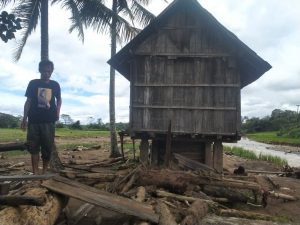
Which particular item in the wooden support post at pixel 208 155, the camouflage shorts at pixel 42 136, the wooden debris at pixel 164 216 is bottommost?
the wooden debris at pixel 164 216

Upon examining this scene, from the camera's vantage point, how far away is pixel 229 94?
44.4 feet

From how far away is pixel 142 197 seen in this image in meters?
8.06

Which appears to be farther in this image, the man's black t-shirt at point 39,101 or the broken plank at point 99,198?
the man's black t-shirt at point 39,101

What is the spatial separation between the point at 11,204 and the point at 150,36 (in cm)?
938

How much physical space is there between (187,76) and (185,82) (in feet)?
0.65

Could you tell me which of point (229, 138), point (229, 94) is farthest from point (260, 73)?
point (229, 138)

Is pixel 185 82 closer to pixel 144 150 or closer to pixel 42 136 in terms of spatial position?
pixel 144 150

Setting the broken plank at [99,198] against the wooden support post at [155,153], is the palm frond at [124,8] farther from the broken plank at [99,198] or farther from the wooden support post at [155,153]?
the broken plank at [99,198]

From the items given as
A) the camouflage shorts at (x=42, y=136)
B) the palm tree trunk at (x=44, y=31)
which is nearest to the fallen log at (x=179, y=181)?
the camouflage shorts at (x=42, y=136)

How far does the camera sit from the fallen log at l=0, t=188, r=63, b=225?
523 cm

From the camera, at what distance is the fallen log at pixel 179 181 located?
9602mm

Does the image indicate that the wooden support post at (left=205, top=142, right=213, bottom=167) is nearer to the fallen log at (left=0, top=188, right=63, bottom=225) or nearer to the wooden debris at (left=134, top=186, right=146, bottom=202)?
the wooden debris at (left=134, top=186, right=146, bottom=202)

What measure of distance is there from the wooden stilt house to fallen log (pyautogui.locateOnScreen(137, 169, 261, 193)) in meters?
3.49

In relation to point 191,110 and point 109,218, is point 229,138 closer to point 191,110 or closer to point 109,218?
Result: point 191,110
